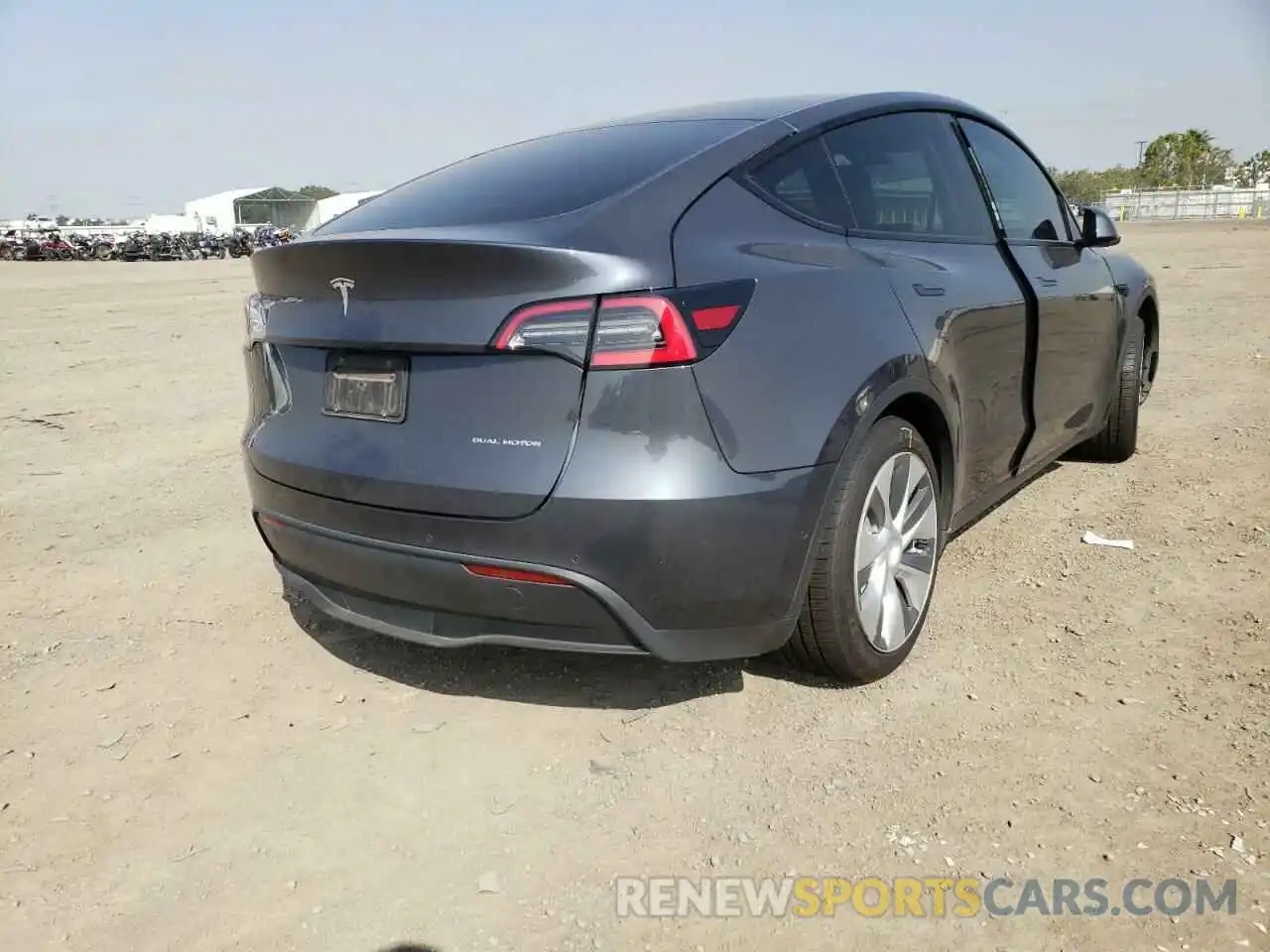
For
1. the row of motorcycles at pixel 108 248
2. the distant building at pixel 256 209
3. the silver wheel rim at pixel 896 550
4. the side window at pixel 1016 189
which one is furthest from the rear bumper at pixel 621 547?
the distant building at pixel 256 209

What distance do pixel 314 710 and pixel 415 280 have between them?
4.34ft

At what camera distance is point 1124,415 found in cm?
500

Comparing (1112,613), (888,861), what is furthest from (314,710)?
(1112,613)

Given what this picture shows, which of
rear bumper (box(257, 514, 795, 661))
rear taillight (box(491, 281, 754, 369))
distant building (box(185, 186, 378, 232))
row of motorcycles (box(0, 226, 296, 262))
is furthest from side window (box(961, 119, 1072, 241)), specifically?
distant building (box(185, 186, 378, 232))

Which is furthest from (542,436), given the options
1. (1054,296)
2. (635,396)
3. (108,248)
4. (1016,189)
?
(108,248)

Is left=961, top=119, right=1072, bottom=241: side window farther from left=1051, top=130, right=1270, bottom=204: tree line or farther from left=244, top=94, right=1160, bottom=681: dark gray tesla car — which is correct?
left=1051, top=130, right=1270, bottom=204: tree line

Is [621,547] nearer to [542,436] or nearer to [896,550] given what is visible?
[542,436]

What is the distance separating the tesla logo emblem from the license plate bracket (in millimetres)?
140

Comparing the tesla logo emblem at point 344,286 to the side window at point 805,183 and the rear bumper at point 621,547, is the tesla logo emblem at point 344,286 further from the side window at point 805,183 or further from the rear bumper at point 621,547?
the side window at point 805,183

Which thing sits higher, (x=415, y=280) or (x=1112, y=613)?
(x=415, y=280)

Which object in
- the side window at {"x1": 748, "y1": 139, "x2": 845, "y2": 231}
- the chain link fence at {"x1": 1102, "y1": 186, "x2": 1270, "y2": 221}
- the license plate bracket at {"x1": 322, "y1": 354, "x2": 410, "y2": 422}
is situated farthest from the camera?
the chain link fence at {"x1": 1102, "y1": 186, "x2": 1270, "y2": 221}

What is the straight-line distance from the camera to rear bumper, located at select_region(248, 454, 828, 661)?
7.42ft

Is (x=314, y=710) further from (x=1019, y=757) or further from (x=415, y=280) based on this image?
(x=1019, y=757)

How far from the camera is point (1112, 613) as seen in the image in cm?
339
